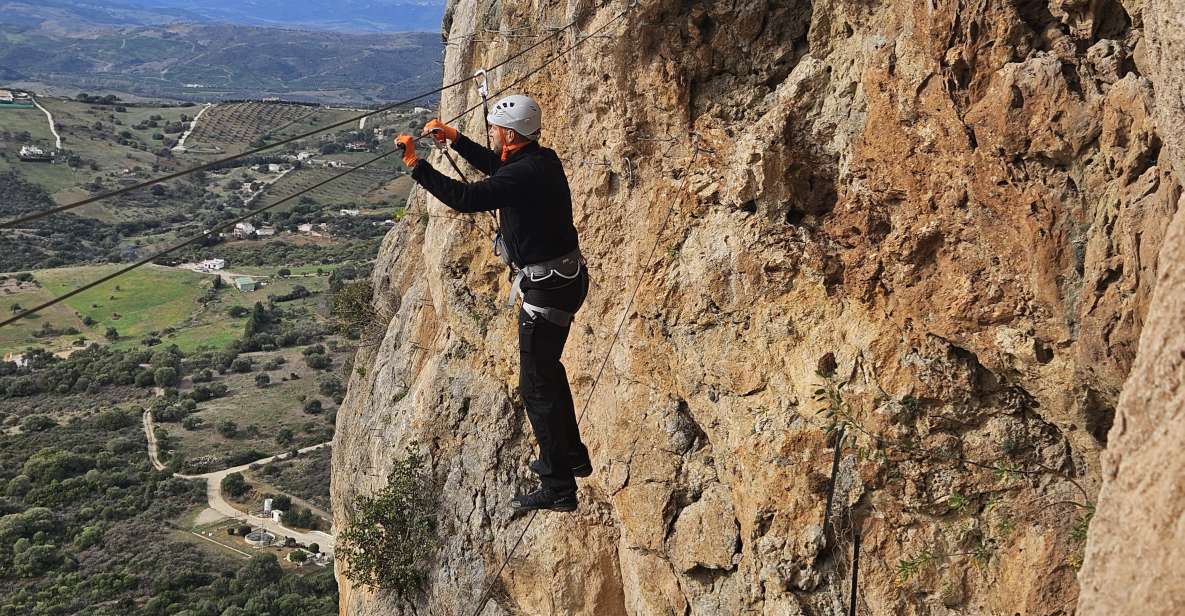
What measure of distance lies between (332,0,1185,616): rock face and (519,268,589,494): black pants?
1.23 metres

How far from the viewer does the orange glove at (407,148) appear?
5523 mm

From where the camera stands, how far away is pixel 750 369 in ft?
23.8

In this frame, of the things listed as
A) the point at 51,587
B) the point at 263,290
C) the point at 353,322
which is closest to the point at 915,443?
the point at 353,322

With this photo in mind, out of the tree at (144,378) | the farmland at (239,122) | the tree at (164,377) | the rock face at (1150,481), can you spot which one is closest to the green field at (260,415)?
the tree at (164,377)

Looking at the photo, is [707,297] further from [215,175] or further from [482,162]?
[215,175]

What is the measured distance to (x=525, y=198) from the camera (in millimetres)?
6090

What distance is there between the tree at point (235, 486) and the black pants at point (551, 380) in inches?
1280

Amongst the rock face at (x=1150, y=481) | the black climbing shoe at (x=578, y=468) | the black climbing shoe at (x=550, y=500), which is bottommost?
the black climbing shoe at (x=550, y=500)

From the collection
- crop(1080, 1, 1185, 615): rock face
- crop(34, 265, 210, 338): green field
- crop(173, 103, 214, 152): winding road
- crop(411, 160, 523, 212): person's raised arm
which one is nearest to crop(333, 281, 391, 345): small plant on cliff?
crop(411, 160, 523, 212): person's raised arm

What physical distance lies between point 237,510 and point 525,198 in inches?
1305

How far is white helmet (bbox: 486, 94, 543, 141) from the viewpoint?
20.0ft

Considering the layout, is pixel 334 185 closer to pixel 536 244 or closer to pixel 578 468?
pixel 578 468

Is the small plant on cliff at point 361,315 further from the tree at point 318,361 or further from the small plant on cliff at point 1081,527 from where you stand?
the tree at point 318,361

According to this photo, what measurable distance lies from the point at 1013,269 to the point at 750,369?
7.34 feet
